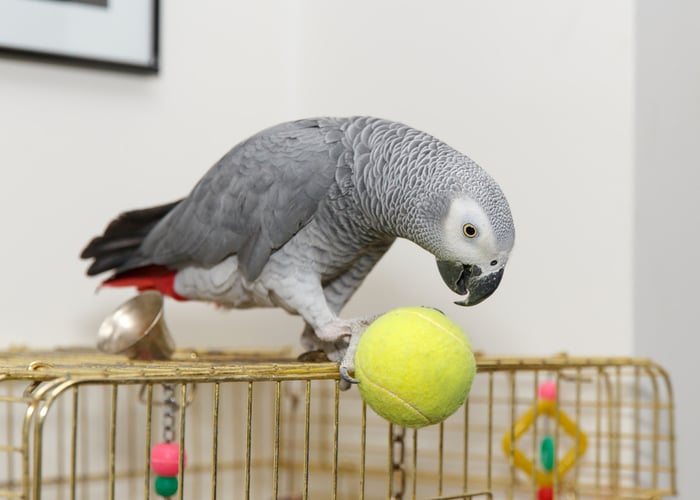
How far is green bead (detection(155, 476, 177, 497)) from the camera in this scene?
1.15m

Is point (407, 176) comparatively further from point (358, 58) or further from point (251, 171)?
point (358, 58)

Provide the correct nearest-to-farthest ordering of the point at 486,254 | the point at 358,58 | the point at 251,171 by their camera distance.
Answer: the point at 486,254
the point at 251,171
the point at 358,58

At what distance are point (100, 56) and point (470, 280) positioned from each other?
85 centimetres

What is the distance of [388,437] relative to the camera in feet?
4.29

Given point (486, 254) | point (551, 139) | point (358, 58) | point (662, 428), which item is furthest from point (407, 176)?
point (358, 58)

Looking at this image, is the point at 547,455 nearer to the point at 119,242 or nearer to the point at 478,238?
the point at 478,238

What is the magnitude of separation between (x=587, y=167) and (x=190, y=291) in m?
0.65

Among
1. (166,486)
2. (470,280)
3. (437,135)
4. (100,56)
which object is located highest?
(100,56)

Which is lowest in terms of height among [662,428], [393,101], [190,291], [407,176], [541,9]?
[662,428]

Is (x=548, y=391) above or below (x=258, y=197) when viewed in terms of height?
below

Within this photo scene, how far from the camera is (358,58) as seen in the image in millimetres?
1753

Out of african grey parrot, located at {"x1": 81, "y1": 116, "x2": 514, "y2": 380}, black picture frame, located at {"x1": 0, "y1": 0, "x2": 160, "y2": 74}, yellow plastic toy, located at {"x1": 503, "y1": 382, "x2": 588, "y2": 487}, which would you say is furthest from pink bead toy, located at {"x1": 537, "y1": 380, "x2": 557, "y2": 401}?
black picture frame, located at {"x1": 0, "y1": 0, "x2": 160, "y2": 74}

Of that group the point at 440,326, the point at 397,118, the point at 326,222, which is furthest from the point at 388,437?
the point at 397,118

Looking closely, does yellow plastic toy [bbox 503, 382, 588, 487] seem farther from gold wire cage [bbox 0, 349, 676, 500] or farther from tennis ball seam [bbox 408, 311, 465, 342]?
tennis ball seam [bbox 408, 311, 465, 342]
